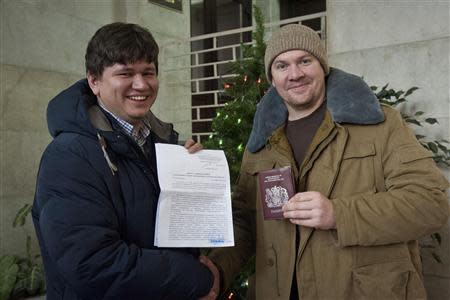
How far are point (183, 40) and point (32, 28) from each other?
192 centimetres

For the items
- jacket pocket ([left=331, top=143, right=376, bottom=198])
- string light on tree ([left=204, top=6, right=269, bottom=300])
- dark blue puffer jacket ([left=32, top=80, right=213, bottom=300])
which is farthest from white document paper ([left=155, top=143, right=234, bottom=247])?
string light on tree ([left=204, top=6, right=269, bottom=300])

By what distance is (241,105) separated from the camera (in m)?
3.09

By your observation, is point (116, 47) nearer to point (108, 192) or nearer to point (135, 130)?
point (135, 130)

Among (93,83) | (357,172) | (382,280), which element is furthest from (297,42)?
(382,280)

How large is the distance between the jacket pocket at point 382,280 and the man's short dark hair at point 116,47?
1.03 metres

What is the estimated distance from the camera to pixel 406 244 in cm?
159

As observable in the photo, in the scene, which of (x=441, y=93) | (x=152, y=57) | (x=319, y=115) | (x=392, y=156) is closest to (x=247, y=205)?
(x=319, y=115)

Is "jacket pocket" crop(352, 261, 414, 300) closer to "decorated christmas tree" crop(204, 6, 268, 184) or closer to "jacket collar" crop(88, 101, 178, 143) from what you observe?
"jacket collar" crop(88, 101, 178, 143)

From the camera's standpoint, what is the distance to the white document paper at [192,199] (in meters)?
1.40

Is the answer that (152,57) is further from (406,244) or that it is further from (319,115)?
(406,244)

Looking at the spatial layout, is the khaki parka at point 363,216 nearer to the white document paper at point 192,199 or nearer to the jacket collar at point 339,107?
the jacket collar at point 339,107

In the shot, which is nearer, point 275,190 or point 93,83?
point 93,83

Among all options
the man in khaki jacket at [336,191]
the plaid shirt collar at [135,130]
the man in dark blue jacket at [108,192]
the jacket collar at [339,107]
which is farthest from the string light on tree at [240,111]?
the man in dark blue jacket at [108,192]

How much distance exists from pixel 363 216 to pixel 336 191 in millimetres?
143
